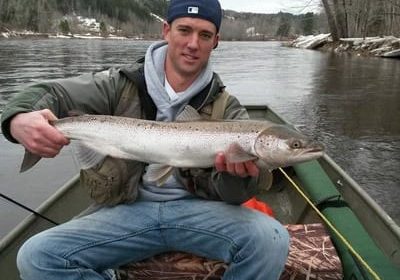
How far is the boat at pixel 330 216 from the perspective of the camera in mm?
3152

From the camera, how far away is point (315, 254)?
304 cm

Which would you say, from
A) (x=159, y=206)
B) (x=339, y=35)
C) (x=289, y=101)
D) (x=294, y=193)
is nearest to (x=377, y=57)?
(x=339, y=35)

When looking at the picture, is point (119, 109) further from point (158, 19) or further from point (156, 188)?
point (158, 19)

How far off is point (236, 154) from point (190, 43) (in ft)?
2.90

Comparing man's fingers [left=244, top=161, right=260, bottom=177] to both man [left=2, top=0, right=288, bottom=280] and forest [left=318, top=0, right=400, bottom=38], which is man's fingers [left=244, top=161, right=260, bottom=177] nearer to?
man [left=2, top=0, right=288, bottom=280]

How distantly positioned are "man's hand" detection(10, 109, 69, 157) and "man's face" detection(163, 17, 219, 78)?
928 mm

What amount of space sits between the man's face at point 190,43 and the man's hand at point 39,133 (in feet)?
3.04

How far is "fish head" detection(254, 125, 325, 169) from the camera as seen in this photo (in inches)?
101

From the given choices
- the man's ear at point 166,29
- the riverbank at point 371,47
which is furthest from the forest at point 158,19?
the man's ear at point 166,29

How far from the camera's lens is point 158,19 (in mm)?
159250

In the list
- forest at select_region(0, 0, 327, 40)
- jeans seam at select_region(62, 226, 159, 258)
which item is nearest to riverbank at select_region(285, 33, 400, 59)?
jeans seam at select_region(62, 226, 159, 258)

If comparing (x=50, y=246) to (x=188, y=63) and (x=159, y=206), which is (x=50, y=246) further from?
(x=188, y=63)

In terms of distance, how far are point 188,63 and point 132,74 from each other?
0.36 meters

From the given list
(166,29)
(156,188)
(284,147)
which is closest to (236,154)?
(284,147)
